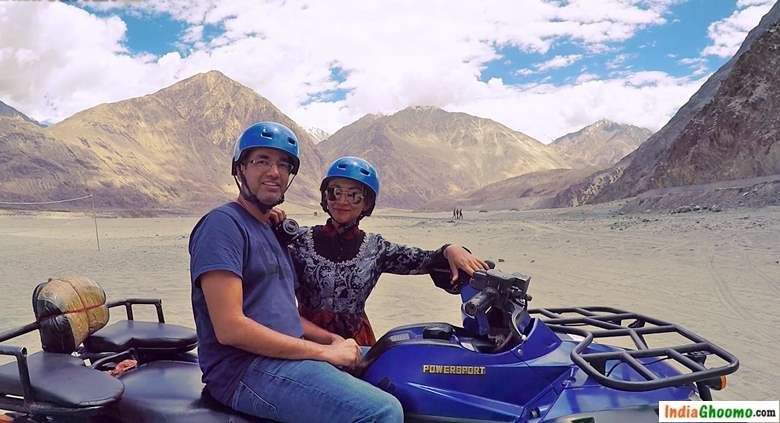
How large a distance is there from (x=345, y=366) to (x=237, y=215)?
802 millimetres

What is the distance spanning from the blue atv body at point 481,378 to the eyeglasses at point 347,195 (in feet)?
3.32

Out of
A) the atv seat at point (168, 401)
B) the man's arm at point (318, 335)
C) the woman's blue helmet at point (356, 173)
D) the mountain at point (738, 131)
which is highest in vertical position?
the mountain at point (738, 131)

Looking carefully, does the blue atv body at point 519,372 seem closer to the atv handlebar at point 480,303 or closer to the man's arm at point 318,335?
the atv handlebar at point 480,303

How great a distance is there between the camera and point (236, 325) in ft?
7.97

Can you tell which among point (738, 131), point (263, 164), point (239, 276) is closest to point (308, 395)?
point (239, 276)

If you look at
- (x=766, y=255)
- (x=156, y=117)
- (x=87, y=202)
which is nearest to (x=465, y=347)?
(x=766, y=255)

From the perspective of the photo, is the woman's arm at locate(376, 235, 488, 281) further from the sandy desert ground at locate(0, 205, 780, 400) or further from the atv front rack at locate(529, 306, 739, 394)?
the sandy desert ground at locate(0, 205, 780, 400)

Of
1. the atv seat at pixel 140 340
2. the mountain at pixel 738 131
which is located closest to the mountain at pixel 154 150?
the mountain at pixel 738 131

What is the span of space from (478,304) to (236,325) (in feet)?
3.20

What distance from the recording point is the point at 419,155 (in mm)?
189500

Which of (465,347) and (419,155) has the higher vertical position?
(419,155)

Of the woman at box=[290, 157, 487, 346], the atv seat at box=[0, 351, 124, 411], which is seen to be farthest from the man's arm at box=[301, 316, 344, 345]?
the atv seat at box=[0, 351, 124, 411]

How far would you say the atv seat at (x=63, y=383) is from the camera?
235cm

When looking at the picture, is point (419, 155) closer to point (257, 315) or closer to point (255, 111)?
point (255, 111)
